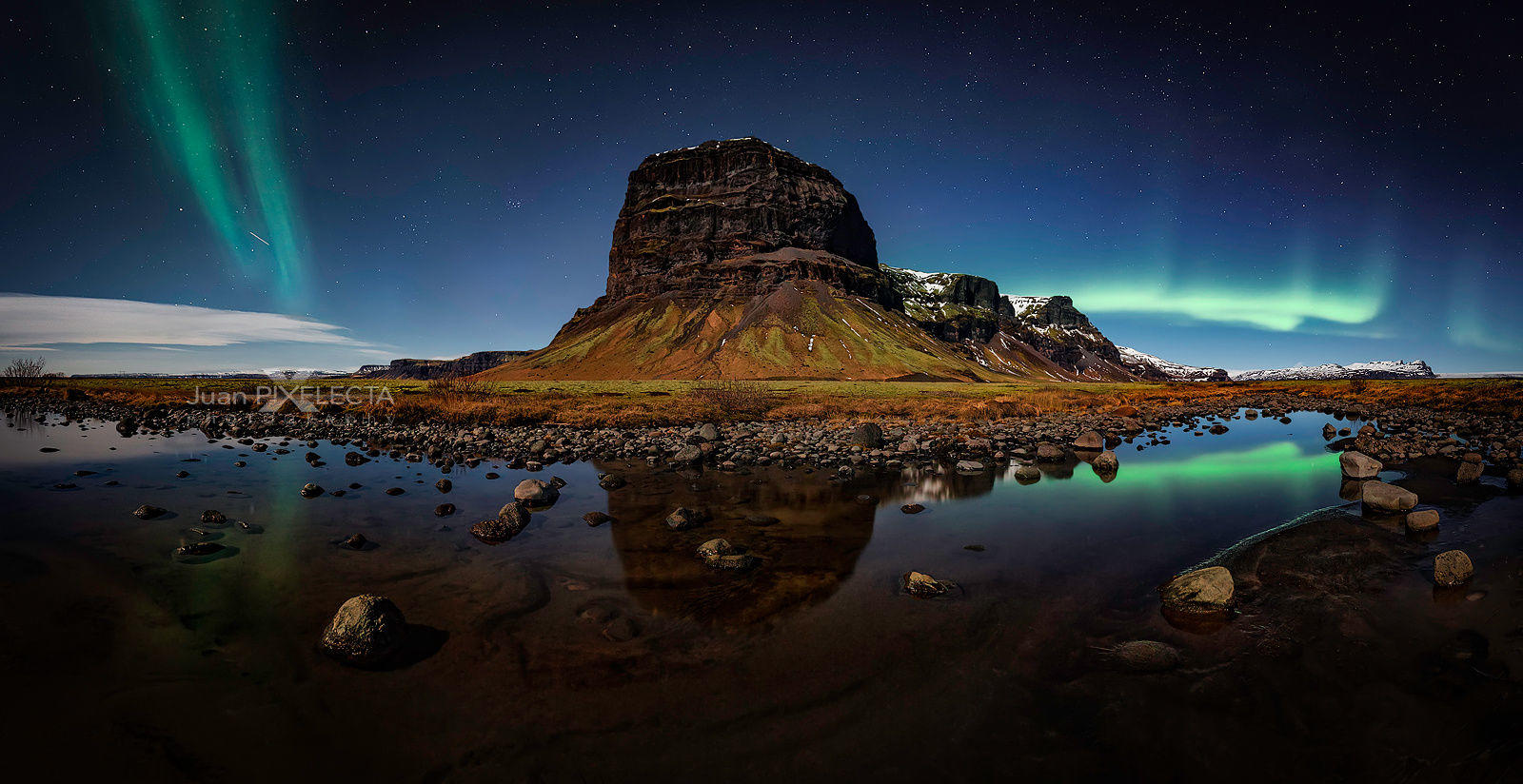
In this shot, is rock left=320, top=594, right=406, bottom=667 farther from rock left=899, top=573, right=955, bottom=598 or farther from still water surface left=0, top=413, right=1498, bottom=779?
rock left=899, top=573, right=955, bottom=598

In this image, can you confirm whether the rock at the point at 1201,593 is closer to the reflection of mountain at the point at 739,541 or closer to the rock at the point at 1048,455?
the reflection of mountain at the point at 739,541

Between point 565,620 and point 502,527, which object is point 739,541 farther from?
point 502,527

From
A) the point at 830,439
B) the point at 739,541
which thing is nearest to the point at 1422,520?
the point at 739,541

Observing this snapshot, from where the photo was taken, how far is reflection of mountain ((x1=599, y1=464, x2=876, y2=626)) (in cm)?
760

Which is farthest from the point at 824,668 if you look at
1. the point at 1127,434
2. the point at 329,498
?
the point at 1127,434

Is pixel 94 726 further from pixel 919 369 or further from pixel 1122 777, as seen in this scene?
pixel 919 369

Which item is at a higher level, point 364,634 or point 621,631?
point 364,634

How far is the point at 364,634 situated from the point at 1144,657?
9052 millimetres

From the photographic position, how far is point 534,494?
41.9 feet

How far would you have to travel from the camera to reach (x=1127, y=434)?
2798 cm

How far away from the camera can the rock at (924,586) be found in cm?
782

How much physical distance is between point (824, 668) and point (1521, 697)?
6868mm

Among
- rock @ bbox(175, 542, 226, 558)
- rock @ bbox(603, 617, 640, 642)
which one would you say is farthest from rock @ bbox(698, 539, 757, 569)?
rock @ bbox(175, 542, 226, 558)

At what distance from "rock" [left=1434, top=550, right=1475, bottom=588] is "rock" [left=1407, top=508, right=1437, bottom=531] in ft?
10.0
